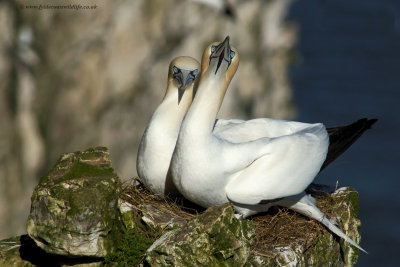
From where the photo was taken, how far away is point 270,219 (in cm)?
683

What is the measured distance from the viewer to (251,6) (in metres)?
28.2

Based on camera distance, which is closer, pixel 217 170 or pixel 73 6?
pixel 217 170

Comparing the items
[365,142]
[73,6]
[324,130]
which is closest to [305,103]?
[365,142]

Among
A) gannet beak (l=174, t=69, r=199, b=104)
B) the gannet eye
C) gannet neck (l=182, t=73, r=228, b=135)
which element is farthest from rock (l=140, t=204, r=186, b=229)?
the gannet eye

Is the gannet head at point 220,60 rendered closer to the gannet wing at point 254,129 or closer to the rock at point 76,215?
the gannet wing at point 254,129

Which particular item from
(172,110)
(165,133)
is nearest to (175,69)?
(172,110)

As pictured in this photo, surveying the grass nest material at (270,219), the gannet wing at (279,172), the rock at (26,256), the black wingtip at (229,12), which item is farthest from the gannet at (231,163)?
the black wingtip at (229,12)

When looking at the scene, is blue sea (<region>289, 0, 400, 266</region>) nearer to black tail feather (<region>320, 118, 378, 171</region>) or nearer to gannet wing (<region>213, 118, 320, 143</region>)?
black tail feather (<region>320, 118, 378, 171</region>)

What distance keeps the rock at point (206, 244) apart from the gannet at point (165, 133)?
45.0 inches

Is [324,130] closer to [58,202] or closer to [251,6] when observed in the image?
[58,202]

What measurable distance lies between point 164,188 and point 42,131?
14.5 meters

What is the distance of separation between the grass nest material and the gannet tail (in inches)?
3.2

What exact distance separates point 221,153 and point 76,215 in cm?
135

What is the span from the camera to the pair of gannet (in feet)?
20.8
